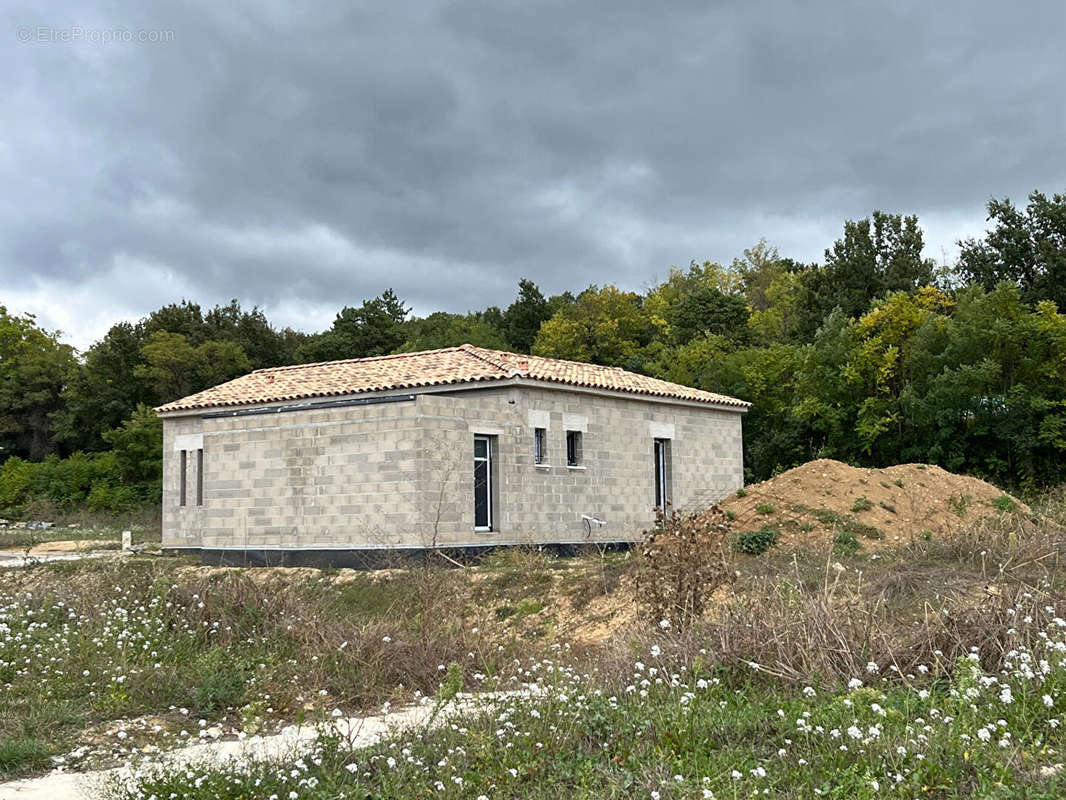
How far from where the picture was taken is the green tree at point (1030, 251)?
104 ft

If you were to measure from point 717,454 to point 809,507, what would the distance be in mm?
7399

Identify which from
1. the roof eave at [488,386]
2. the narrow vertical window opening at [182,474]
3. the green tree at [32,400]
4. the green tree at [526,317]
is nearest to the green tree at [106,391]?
the green tree at [32,400]

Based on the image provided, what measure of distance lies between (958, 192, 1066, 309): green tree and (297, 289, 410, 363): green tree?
27376 mm

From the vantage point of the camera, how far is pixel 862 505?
17.8 metres

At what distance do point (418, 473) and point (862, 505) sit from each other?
788 cm

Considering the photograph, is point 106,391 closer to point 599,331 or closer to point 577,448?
point 599,331

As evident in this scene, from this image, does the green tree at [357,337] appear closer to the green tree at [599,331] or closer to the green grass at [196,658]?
the green tree at [599,331]

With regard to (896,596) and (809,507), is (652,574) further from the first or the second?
(809,507)

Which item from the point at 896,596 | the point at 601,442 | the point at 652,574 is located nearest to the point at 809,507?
the point at 601,442

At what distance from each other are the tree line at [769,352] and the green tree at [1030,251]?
0.22 ft

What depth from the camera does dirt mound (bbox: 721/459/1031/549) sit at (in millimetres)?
16891

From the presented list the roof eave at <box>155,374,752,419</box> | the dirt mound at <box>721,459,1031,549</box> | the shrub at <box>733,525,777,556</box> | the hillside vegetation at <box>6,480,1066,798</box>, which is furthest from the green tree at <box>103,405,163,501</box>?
the shrub at <box>733,525,777,556</box>

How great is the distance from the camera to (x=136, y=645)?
10.3 m

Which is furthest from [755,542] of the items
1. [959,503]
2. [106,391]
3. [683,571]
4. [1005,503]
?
[106,391]
